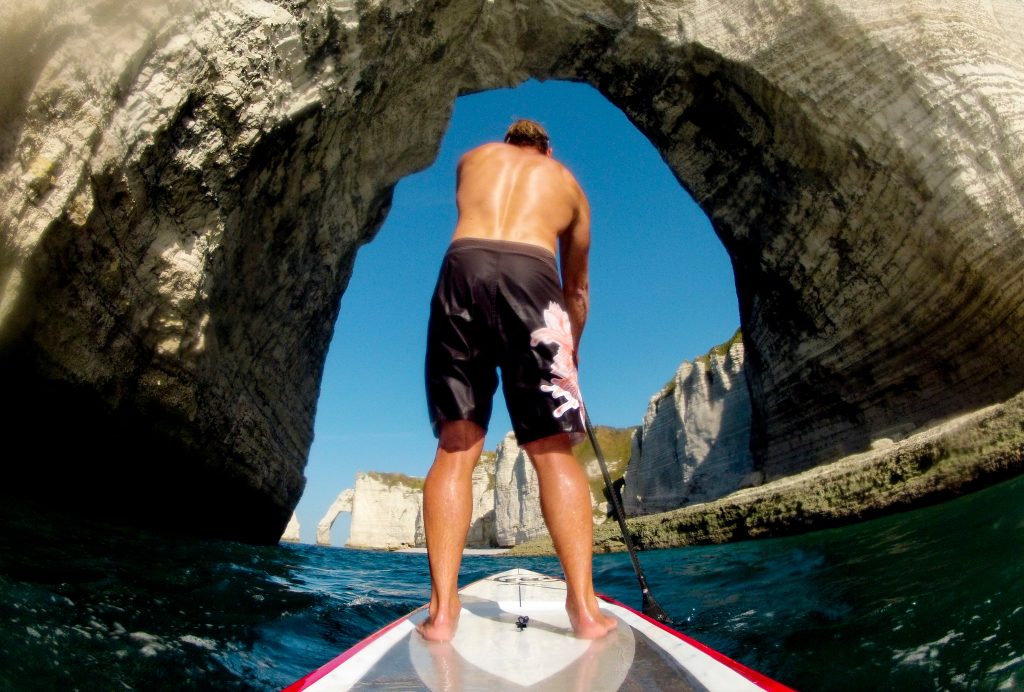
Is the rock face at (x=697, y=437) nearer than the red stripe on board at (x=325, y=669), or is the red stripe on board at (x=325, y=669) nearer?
the red stripe on board at (x=325, y=669)

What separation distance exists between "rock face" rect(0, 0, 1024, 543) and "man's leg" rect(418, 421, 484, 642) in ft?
14.1

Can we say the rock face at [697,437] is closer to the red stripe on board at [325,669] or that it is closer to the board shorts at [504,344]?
the board shorts at [504,344]

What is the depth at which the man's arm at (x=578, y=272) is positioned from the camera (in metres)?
2.76

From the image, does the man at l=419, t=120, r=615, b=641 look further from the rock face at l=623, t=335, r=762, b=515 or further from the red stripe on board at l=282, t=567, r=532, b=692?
the rock face at l=623, t=335, r=762, b=515

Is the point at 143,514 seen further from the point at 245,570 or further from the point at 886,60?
the point at 886,60

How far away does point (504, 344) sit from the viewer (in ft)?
7.30

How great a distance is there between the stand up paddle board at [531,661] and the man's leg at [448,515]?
8 cm

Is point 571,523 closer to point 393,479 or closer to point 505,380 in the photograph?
point 505,380

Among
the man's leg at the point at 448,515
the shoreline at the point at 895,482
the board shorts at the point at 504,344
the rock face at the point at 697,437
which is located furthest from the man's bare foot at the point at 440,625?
the rock face at the point at 697,437

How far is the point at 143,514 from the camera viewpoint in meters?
7.55

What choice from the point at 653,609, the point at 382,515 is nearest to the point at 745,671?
the point at 653,609

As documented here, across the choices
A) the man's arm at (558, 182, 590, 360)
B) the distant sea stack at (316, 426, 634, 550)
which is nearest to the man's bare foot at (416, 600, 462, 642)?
the man's arm at (558, 182, 590, 360)

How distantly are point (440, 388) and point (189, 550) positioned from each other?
504 cm

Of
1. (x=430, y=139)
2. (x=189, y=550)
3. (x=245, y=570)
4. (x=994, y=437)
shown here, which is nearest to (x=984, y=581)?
(x=994, y=437)
